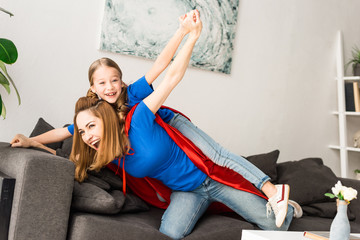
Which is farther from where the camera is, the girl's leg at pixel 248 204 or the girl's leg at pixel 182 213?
the girl's leg at pixel 248 204

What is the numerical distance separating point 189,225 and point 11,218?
837mm

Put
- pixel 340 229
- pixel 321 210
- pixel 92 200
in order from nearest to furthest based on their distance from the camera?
pixel 340 229
pixel 92 200
pixel 321 210

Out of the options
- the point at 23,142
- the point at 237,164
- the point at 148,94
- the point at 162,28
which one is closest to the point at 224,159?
the point at 237,164

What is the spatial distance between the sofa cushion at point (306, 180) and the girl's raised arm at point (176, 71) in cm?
123

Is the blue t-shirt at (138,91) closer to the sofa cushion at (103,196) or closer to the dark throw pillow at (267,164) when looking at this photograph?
the sofa cushion at (103,196)

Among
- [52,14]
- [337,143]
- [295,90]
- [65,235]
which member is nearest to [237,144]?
[295,90]

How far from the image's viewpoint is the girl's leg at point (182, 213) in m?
2.09

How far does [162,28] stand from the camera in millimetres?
3092

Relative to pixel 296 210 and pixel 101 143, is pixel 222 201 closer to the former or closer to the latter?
pixel 296 210

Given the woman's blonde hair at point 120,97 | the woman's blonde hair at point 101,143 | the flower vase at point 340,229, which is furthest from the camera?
the woman's blonde hair at point 120,97

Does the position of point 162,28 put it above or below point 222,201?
above

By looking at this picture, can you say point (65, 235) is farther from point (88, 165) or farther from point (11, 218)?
point (88, 165)

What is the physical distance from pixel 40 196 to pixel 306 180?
1.78 metres

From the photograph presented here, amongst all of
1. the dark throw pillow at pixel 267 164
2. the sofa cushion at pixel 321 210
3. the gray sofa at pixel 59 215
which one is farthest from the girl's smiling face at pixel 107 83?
the sofa cushion at pixel 321 210
